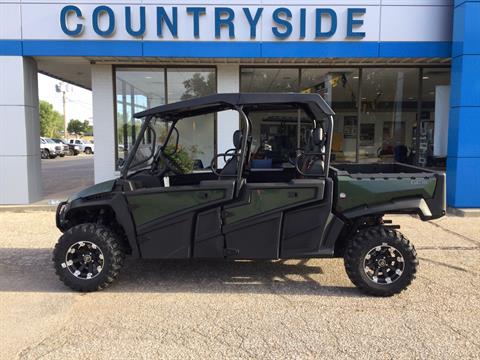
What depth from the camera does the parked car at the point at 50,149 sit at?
33344 mm

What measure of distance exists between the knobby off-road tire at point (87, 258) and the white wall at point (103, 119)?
20.6 feet

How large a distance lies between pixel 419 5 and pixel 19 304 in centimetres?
932

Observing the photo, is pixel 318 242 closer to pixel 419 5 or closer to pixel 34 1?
pixel 419 5

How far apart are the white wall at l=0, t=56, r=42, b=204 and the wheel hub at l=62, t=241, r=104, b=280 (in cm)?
576

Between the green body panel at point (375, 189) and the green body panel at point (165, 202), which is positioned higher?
the green body panel at point (375, 189)

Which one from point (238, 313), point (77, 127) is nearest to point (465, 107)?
point (238, 313)

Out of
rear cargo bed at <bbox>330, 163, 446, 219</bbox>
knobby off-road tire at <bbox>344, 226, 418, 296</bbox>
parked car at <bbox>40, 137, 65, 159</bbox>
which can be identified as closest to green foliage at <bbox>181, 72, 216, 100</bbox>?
rear cargo bed at <bbox>330, 163, 446, 219</bbox>

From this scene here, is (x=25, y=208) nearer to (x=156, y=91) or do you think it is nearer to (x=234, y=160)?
(x=156, y=91)

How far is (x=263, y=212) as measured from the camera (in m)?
4.36

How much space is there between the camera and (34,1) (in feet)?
29.5

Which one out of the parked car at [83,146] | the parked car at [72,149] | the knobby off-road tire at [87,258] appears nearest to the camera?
the knobby off-road tire at [87,258]

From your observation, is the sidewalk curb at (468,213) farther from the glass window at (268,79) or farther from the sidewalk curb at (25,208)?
the sidewalk curb at (25,208)

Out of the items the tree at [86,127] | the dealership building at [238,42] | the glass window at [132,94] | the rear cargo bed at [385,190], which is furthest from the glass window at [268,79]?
the tree at [86,127]

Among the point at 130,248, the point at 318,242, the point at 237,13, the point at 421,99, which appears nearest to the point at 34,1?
the point at 237,13
